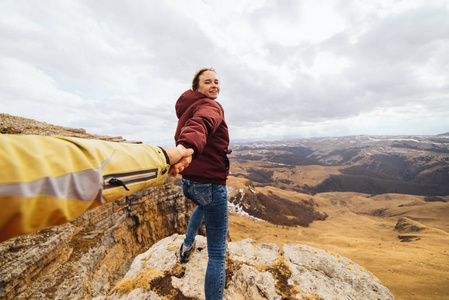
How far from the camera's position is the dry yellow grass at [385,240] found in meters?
5.96

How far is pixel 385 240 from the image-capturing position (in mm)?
19594

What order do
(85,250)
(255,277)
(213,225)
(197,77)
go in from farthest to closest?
(85,250)
(255,277)
(197,77)
(213,225)

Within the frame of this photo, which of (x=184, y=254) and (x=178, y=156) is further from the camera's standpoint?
(x=184, y=254)

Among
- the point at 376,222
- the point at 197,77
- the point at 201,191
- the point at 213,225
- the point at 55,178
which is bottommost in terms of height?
the point at 376,222

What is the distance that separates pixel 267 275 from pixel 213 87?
4262mm

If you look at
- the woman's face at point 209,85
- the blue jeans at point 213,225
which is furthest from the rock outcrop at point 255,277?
the woman's face at point 209,85

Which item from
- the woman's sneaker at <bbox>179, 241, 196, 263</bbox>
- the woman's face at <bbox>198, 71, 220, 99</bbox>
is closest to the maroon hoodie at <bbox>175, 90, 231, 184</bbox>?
the woman's face at <bbox>198, 71, 220, 99</bbox>

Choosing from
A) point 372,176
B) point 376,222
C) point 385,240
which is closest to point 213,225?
point 385,240

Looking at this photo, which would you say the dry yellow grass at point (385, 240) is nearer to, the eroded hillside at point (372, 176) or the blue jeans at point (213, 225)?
the blue jeans at point (213, 225)

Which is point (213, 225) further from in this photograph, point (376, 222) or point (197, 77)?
point (376, 222)

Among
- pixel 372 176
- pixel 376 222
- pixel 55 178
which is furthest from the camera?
A: pixel 372 176

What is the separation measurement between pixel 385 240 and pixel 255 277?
82.5 feet

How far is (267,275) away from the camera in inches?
154

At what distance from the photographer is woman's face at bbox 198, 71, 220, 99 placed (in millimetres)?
2648
